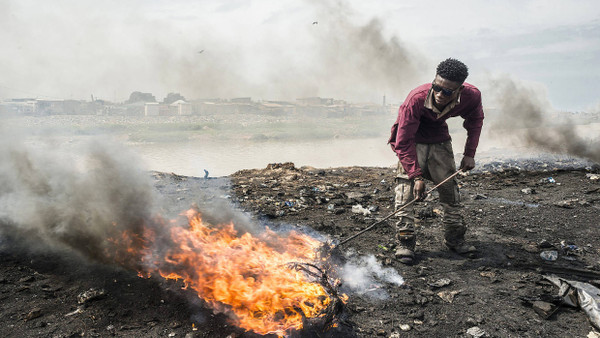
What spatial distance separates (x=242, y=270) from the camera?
313 centimetres

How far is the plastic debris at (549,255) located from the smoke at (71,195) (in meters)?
4.58

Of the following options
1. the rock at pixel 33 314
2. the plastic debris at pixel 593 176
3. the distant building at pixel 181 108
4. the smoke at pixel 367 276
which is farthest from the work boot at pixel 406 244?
the distant building at pixel 181 108

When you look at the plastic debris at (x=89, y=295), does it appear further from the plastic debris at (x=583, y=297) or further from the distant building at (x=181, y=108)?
the distant building at (x=181, y=108)

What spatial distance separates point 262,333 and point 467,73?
3.06 metres

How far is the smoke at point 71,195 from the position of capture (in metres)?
3.72

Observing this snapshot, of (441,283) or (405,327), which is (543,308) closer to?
(441,283)

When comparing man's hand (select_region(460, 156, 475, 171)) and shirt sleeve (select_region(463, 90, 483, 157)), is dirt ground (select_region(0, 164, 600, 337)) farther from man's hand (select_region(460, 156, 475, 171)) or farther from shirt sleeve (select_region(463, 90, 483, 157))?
shirt sleeve (select_region(463, 90, 483, 157))

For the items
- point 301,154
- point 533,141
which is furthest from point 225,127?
point 533,141

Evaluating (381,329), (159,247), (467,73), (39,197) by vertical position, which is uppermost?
(467,73)

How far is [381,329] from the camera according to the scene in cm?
275

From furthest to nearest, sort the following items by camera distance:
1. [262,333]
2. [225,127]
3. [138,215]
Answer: [225,127], [138,215], [262,333]

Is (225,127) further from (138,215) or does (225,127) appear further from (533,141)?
(138,215)

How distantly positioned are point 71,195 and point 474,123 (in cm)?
475

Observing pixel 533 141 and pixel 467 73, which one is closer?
pixel 467 73
